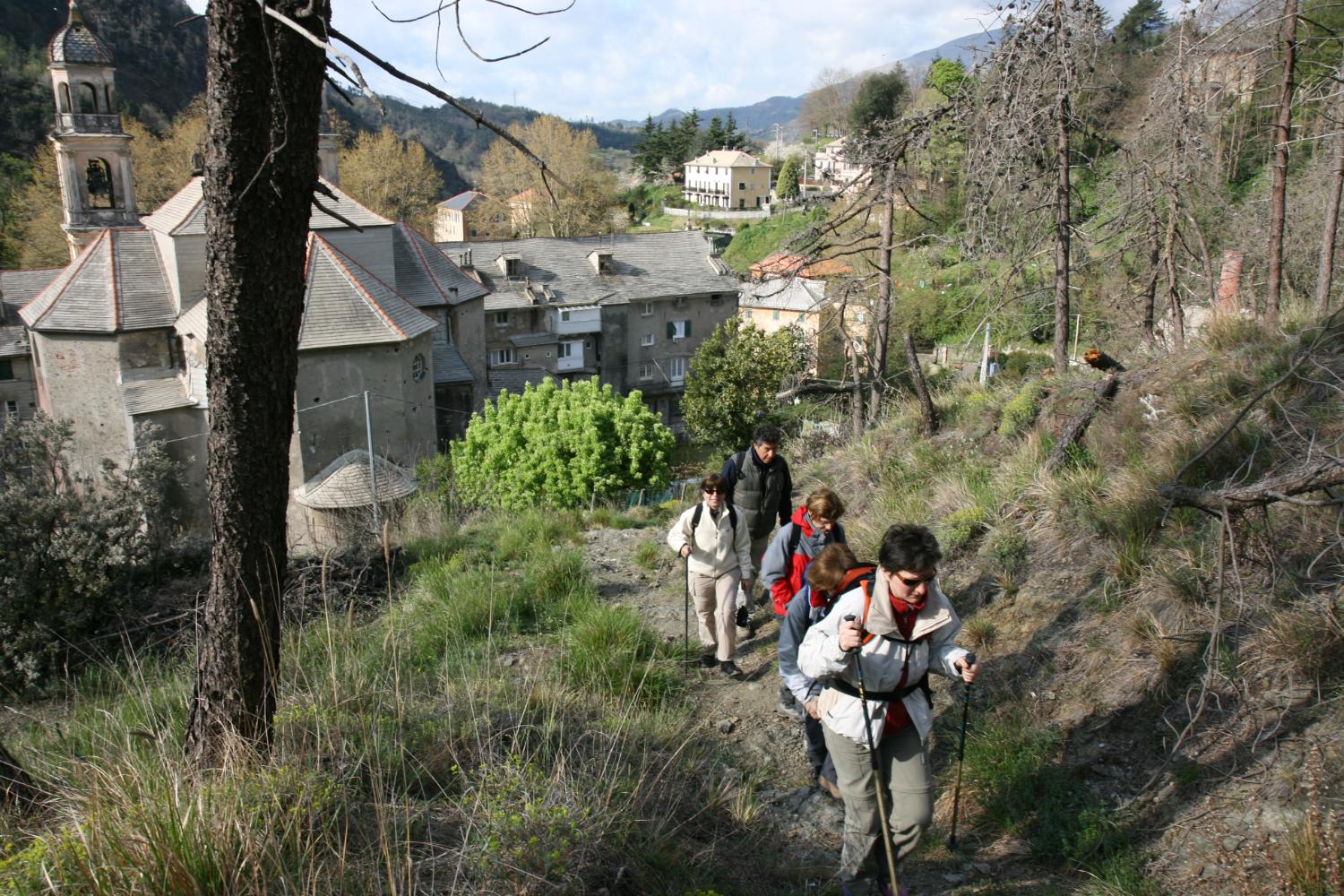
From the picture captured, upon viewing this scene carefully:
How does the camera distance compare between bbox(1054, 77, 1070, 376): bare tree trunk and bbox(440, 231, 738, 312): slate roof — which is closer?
bbox(1054, 77, 1070, 376): bare tree trunk

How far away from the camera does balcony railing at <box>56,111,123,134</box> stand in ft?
82.7

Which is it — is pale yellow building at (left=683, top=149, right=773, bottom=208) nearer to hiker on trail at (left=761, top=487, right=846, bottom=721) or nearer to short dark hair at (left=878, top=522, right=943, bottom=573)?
hiker on trail at (left=761, top=487, right=846, bottom=721)

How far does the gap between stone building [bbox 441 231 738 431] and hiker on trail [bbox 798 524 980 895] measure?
33.9 metres

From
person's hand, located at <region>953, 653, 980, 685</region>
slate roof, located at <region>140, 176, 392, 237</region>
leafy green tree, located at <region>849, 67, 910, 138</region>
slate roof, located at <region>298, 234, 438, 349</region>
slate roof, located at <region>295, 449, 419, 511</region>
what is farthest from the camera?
leafy green tree, located at <region>849, 67, 910, 138</region>

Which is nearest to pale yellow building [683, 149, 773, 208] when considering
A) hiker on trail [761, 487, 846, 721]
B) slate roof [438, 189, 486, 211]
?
slate roof [438, 189, 486, 211]

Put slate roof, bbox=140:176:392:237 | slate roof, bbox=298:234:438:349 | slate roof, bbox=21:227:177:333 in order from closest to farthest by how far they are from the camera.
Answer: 1. slate roof, bbox=298:234:438:349
2. slate roof, bbox=140:176:392:237
3. slate roof, bbox=21:227:177:333

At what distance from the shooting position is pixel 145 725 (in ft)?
12.5

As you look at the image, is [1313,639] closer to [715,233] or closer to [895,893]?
[895,893]

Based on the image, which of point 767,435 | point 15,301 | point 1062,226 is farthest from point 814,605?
point 15,301

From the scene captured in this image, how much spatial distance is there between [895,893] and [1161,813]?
153 centimetres

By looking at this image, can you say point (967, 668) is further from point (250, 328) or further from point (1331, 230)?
point (1331, 230)

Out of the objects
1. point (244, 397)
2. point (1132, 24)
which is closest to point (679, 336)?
point (1132, 24)

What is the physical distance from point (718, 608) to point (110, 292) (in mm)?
23852

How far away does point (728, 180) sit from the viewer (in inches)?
3091
